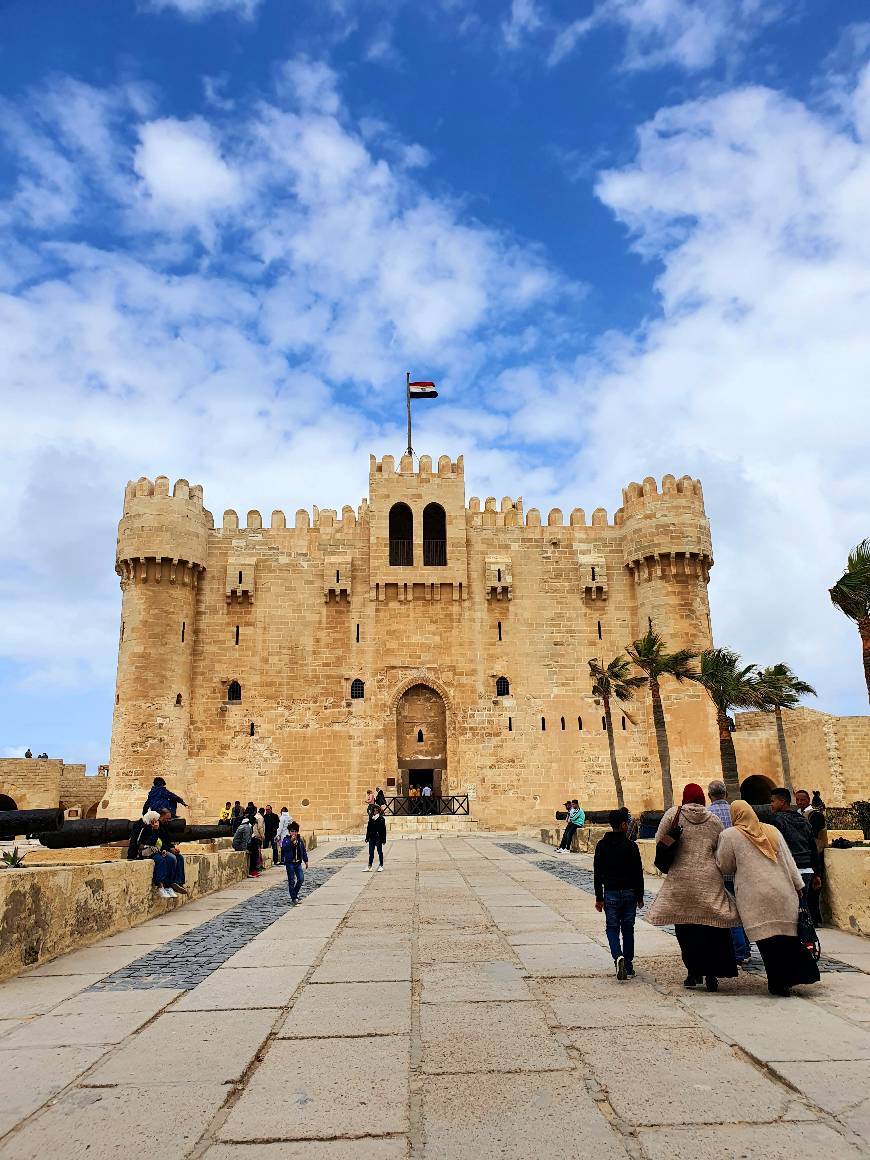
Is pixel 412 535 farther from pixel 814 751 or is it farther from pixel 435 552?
pixel 814 751

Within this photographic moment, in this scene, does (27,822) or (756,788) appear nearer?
(27,822)

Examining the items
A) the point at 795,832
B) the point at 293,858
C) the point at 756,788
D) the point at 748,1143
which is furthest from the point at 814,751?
the point at 748,1143

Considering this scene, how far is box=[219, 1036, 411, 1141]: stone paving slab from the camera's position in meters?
2.77

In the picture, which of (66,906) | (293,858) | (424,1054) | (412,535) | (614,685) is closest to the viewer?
(424,1054)

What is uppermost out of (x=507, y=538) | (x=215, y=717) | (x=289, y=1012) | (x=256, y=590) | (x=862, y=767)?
(x=507, y=538)

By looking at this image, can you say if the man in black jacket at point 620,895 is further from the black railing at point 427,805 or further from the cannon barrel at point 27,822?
the black railing at point 427,805

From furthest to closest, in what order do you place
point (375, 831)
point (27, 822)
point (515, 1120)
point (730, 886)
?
point (375, 831)
point (27, 822)
point (730, 886)
point (515, 1120)

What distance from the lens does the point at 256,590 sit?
2839 centimetres

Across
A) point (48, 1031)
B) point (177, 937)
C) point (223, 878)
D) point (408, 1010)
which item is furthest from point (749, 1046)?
point (223, 878)

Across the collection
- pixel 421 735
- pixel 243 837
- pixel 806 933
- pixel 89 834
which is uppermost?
pixel 421 735

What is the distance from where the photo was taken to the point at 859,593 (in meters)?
15.9

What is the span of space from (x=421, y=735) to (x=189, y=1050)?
24545 mm

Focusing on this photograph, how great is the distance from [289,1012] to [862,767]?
25890 mm

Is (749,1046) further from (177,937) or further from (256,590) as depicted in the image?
(256,590)
